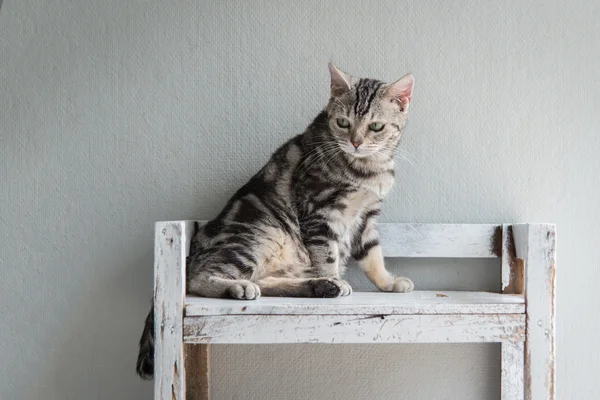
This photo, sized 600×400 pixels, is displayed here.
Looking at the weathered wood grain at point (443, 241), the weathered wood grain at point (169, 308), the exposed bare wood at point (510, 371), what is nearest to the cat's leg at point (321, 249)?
the weathered wood grain at point (443, 241)

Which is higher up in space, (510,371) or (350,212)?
(350,212)

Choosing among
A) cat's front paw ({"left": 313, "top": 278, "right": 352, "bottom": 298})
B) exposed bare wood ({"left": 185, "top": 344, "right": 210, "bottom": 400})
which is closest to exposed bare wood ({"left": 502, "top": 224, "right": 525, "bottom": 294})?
cat's front paw ({"left": 313, "top": 278, "right": 352, "bottom": 298})

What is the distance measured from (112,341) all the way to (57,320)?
0.50ft

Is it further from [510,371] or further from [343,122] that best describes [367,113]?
[510,371]

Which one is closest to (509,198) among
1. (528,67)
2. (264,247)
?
(528,67)

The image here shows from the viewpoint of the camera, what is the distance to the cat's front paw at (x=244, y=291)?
4.03 feet

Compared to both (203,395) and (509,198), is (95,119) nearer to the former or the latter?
(203,395)

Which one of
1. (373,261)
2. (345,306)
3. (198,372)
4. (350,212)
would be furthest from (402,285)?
(198,372)

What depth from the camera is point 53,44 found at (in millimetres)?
1600

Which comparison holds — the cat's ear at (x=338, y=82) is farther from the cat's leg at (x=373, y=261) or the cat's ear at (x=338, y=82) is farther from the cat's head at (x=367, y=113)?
the cat's leg at (x=373, y=261)

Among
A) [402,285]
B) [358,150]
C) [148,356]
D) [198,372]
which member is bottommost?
[198,372]

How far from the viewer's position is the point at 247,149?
1612 mm

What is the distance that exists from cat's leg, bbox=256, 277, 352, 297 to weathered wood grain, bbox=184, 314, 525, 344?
14 cm

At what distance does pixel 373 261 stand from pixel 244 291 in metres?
0.39
